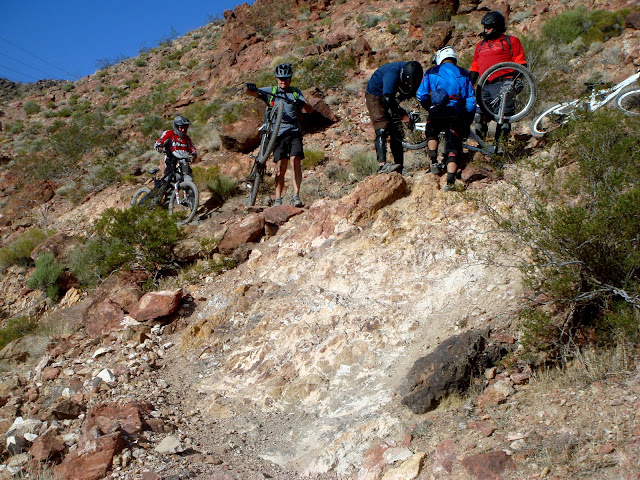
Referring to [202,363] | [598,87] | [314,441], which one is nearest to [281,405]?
[314,441]

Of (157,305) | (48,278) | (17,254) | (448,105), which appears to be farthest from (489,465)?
(17,254)

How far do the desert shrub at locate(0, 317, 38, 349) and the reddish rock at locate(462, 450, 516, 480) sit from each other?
6.71 meters

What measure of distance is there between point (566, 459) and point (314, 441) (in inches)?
62.0

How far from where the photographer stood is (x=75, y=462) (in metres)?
2.99

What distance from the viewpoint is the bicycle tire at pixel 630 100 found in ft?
17.2

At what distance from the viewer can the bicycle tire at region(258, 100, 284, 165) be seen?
6617mm

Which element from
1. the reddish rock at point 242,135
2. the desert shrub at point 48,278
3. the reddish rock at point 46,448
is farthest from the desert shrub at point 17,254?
the reddish rock at point 46,448

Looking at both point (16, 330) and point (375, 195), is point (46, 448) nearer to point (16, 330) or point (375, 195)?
point (375, 195)

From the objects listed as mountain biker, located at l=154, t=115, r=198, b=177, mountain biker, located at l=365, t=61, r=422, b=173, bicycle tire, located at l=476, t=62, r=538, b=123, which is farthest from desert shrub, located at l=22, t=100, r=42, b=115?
bicycle tire, located at l=476, t=62, r=538, b=123

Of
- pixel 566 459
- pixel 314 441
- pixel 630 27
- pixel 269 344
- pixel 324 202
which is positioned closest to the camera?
pixel 566 459

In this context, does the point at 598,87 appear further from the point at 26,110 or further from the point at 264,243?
the point at 26,110

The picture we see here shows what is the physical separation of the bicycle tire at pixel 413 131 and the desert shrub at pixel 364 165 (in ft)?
2.05

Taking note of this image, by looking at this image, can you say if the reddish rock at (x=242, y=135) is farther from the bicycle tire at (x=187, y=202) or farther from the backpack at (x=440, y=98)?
the backpack at (x=440, y=98)

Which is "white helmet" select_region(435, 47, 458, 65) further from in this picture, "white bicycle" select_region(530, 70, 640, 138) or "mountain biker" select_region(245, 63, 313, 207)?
"mountain biker" select_region(245, 63, 313, 207)
